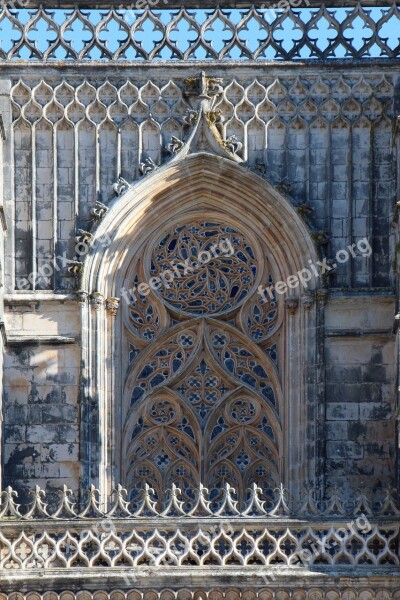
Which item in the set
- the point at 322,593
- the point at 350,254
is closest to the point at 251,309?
the point at 350,254

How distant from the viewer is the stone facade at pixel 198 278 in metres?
35.6

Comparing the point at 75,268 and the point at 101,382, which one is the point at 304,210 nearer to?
the point at 75,268

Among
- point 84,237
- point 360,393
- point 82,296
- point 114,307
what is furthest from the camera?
point 84,237

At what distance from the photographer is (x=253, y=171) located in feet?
119

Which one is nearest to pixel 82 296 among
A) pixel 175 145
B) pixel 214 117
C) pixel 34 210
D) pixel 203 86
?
pixel 34 210

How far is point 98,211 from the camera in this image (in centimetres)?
3616

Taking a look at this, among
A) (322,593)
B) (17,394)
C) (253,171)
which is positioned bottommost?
(322,593)

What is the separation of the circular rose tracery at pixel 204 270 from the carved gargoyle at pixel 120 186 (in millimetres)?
820

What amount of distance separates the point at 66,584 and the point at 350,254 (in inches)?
237

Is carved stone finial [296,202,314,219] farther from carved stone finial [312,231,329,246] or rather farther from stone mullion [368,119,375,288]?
stone mullion [368,119,375,288]

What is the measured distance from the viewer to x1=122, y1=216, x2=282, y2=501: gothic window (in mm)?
35844

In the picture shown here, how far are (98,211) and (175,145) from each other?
4.24 ft

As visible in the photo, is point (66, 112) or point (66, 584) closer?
point (66, 584)

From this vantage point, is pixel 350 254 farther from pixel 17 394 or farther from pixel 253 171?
pixel 17 394
